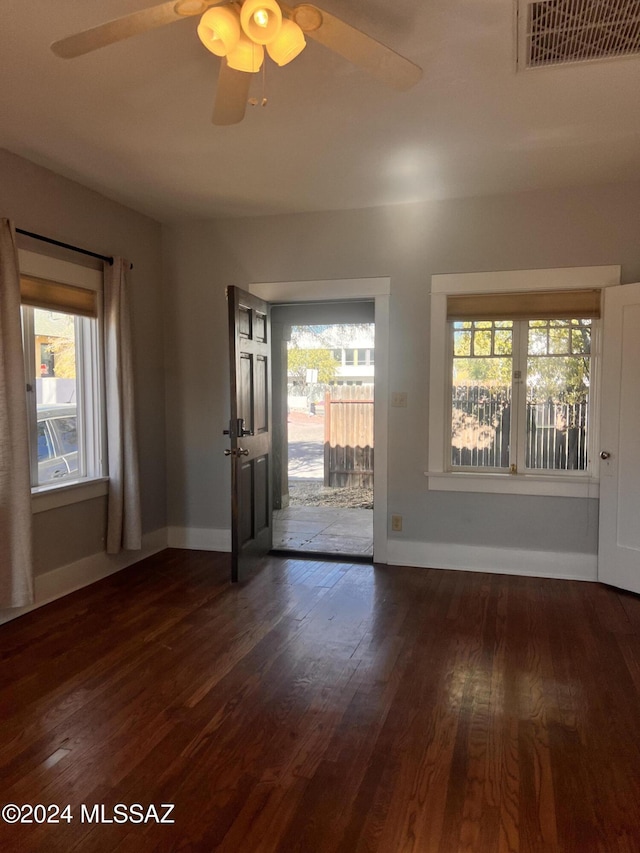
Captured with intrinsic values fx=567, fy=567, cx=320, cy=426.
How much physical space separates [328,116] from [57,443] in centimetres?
256

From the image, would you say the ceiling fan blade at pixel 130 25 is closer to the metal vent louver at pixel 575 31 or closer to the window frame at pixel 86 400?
the metal vent louver at pixel 575 31

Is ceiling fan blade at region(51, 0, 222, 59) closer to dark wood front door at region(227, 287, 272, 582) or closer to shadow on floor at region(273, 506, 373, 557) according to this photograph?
dark wood front door at region(227, 287, 272, 582)

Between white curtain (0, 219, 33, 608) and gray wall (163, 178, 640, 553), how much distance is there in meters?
1.62

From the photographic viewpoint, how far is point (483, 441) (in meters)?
4.16

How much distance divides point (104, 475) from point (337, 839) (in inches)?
115

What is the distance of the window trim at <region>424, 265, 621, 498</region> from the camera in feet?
12.5

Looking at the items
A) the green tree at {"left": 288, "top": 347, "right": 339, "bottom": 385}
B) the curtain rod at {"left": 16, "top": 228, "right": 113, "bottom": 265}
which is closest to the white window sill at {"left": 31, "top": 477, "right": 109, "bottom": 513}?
the curtain rod at {"left": 16, "top": 228, "right": 113, "bottom": 265}

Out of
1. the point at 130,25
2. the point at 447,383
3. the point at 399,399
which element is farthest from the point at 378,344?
the point at 130,25

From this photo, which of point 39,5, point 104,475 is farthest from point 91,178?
point 104,475

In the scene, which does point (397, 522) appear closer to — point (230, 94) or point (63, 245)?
point (63, 245)

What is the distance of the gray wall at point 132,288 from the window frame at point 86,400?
0.11 metres

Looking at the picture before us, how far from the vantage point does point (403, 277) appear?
414 cm

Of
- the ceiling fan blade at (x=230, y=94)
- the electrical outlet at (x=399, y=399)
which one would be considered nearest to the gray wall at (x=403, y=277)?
the electrical outlet at (x=399, y=399)

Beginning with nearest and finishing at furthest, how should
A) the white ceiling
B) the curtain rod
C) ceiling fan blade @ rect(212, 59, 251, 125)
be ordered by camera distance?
ceiling fan blade @ rect(212, 59, 251, 125) < the white ceiling < the curtain rod
